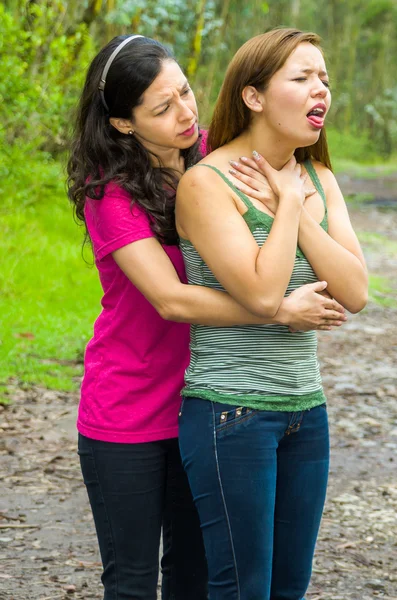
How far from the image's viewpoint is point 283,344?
2326mm

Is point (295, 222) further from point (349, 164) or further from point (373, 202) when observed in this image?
point (349, 164)

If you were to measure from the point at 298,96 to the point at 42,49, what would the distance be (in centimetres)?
852

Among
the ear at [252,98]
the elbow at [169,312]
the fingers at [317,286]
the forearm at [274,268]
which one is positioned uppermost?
the ear at [252,98]

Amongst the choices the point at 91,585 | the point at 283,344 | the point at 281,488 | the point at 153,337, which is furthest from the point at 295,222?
the point at 91,585

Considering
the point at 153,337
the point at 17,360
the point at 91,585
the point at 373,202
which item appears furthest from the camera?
the point at 373,202

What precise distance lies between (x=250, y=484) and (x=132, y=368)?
463 mm

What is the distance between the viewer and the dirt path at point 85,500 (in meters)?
3.83

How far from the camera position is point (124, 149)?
2.49 metres

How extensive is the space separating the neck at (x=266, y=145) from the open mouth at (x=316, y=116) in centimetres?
9

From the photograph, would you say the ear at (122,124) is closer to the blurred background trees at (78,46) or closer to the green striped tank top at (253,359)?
the green striped tank top at (253,359)

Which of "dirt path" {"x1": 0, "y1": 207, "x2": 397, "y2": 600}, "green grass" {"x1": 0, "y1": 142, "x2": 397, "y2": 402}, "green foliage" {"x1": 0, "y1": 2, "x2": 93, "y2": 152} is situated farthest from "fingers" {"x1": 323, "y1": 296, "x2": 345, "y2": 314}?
"green foliage" {"x1": 0, "y1": 2, "x2": 93, "y2": 152}

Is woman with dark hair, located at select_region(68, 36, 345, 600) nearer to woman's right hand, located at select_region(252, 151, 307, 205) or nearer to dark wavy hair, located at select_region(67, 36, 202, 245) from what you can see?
dark wavy hair, located at select_region(67, 36, 202, 245)

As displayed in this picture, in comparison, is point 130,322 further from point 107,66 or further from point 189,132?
point 107,66

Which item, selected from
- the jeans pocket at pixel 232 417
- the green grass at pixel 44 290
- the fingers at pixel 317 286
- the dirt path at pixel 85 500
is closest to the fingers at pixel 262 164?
the fingers at pixel 317 286
